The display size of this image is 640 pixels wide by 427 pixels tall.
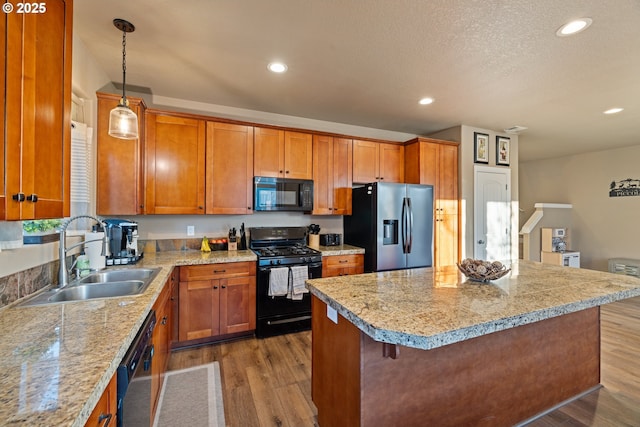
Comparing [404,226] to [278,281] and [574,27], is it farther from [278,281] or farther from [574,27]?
[574,27]

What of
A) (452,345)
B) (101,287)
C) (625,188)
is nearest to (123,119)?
(101,287)

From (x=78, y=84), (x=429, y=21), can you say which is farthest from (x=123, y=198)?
(x=429, y=21)

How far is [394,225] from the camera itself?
3.51 meters

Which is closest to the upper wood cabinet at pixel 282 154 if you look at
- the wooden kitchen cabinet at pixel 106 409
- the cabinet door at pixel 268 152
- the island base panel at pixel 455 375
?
the cabinet door at pixel 268 152

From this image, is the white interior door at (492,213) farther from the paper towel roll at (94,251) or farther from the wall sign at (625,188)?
the paper towel roll at (94,251)

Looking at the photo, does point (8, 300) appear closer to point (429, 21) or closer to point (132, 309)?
point (132, 309)

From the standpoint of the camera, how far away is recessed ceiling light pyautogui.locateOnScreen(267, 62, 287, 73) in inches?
97.3

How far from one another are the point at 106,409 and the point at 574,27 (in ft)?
10.7

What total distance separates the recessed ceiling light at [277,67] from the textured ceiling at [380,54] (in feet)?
0.20

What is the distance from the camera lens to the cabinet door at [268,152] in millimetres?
3277

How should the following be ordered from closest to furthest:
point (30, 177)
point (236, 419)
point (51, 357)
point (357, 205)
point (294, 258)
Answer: point (51, 357) < point (30, 177) < point (236, 419) < point (294, 258) < point (357, 205)

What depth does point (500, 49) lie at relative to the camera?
7.29 feet

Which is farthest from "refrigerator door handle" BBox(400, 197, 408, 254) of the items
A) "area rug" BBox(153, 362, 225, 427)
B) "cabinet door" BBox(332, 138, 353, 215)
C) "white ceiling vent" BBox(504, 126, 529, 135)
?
Answer: "area rug" BBox(153, 362, 225, 427)

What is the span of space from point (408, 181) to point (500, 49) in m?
2.00
